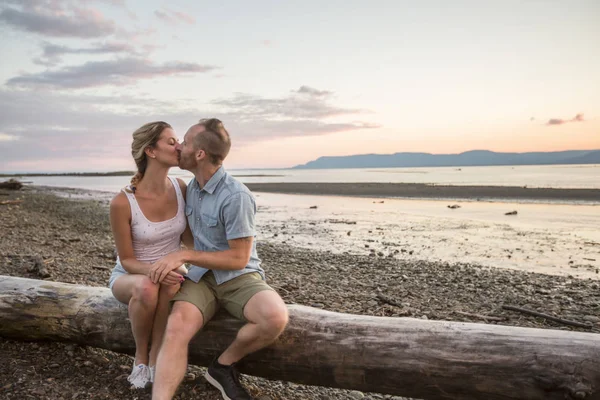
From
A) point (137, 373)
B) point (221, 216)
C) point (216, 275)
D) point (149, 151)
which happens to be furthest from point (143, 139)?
point (137, 373)

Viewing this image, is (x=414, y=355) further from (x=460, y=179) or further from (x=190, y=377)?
(x=460, y=179)

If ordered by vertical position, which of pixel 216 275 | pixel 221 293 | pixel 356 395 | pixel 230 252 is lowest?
pixel 356 395

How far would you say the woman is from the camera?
389cm

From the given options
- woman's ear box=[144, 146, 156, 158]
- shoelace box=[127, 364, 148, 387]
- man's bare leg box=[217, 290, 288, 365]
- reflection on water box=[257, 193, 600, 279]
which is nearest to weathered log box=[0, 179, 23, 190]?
reflection on water box=[257, 193, 600, 279]

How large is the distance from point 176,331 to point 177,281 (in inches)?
17.1

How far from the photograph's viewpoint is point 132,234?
4.21m

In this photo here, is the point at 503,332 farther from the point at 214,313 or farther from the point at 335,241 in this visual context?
the point at 335,241

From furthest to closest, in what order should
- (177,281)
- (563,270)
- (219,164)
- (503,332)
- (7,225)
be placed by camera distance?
1. (7,225)
2. (563,270)
3. (219,164)
4. (177,281)
5. (503,332)

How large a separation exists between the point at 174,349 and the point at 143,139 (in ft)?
6.23

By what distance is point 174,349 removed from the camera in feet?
11.8

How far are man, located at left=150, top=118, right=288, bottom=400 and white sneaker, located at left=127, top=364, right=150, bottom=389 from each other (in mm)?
522

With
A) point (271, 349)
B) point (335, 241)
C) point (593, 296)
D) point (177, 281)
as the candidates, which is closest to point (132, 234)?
point (177, 281)

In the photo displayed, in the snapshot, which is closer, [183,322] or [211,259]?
[183,322]

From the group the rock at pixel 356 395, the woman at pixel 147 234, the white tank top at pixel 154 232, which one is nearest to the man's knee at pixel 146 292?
the woman at pixel 147 234
